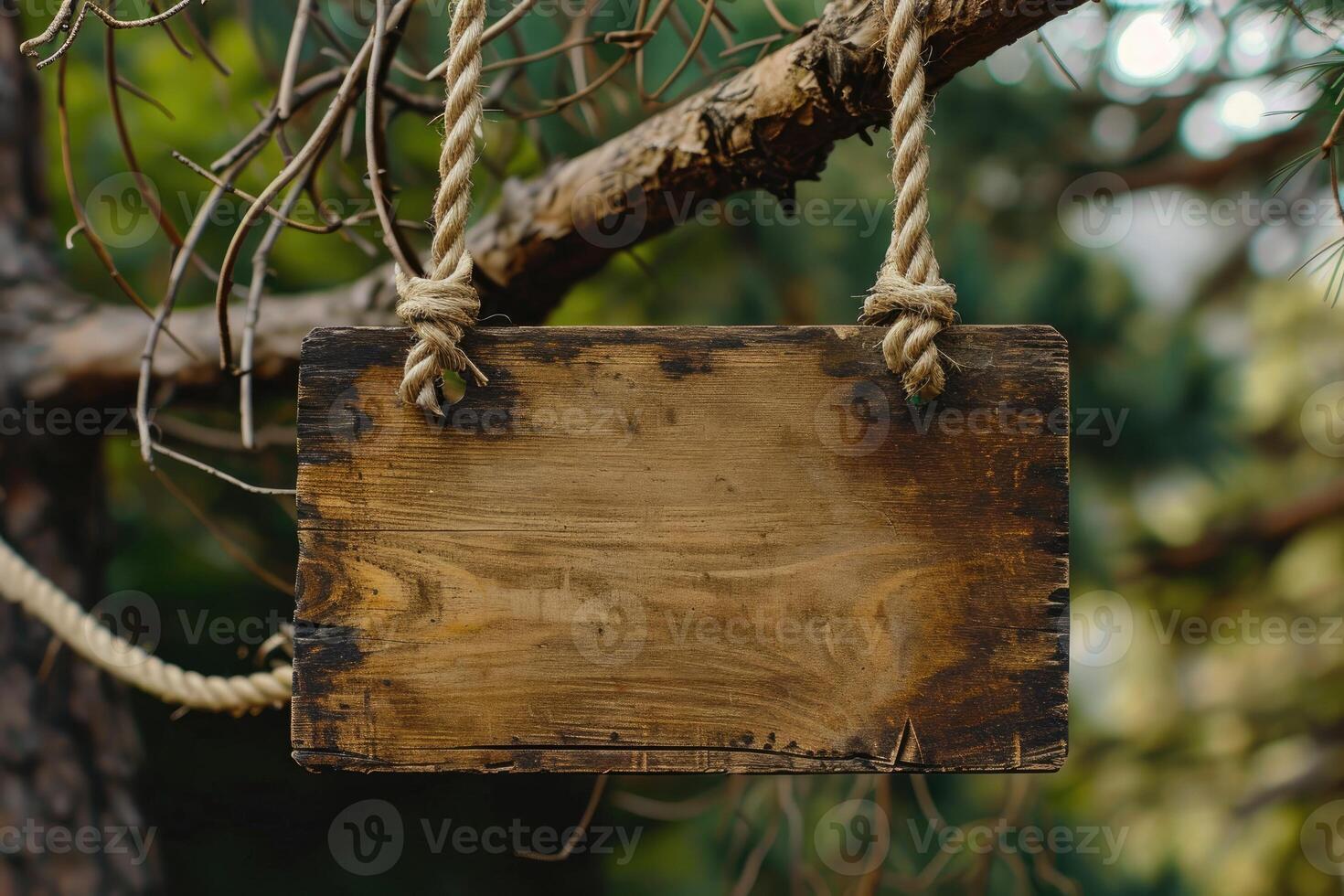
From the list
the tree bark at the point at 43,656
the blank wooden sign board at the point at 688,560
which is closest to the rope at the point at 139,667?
the tree bark at the point at 43,656

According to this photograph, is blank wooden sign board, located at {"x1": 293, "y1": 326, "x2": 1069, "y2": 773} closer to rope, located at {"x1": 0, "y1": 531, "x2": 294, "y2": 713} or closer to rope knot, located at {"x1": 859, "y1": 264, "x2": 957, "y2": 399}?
rope knot, located at {"x1": 859, "y1": 264, "x2": 957, "y2": 399}

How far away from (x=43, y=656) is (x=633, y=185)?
1.00 m

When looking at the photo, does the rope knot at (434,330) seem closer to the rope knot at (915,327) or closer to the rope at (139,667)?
the rope knot at (915,327)

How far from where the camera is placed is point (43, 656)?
112 centimetres

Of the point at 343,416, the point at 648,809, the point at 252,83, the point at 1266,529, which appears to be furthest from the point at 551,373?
the point at 1266,529

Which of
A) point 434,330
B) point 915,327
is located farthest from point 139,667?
point 915,327

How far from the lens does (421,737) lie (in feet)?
1.56

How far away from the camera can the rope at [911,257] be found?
0.46 meters

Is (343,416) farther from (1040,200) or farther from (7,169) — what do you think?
(1040,200)

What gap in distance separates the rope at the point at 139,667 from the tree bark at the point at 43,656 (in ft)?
0.68

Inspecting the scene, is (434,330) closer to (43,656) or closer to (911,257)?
(911,257)

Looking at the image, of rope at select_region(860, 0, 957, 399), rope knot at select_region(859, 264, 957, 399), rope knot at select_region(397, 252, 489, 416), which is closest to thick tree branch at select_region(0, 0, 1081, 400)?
rope at select_region(860, 0, 957, 399)

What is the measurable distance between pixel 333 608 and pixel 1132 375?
60.7 inches

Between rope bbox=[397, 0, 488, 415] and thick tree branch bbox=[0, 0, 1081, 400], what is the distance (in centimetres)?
24
